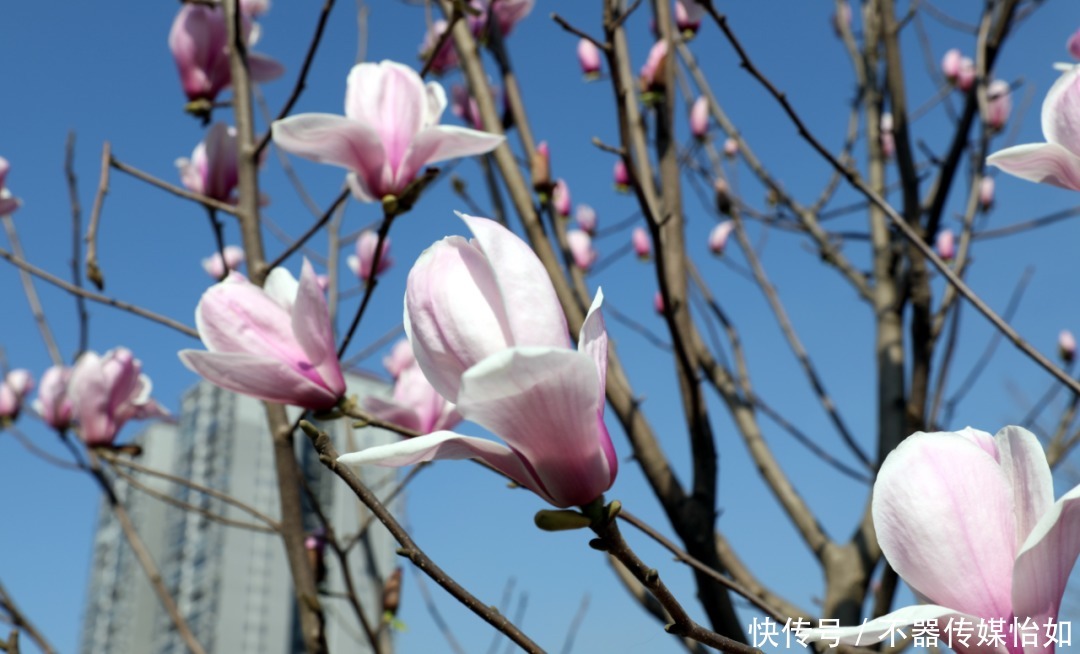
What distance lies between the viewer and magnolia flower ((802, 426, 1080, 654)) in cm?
44

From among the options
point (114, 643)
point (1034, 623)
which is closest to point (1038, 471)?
point (1034, 623)

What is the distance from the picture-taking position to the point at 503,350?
0.45 metres

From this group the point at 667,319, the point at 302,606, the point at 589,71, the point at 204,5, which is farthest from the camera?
the point at 589,71

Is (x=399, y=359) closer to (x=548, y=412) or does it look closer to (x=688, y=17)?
(x=688, y=17)

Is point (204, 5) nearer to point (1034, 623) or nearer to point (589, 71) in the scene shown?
point (589, 71)

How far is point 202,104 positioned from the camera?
1.50m

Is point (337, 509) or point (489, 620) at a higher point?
point (337, 509)

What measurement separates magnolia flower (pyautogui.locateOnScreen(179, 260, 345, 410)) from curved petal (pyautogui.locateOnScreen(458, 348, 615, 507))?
410 millimetres

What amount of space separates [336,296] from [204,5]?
1.62 ft

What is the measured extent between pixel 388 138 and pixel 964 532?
89 centimetres

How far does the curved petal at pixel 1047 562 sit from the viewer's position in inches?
16.2

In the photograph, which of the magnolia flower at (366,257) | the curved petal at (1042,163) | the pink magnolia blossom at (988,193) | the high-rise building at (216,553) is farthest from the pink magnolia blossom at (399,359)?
the high-rise building at (216,553)

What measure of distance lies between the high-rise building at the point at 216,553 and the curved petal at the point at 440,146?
915 inches

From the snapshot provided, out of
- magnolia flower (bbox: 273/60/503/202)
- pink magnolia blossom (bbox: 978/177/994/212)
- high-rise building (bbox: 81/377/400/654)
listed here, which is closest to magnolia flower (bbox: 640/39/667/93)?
magnolia flower (bbox: 273/60/503/202)
